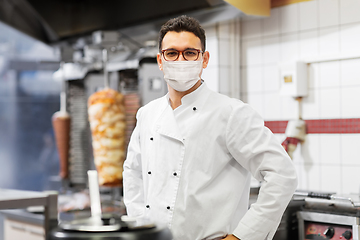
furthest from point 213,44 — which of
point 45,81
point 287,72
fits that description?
point 45,81

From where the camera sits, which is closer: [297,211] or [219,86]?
[297,211]

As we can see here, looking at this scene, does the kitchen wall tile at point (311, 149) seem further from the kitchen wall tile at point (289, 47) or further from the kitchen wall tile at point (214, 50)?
the kitchen wall tile at point (214, 50)

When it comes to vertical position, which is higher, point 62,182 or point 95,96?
point 95,96

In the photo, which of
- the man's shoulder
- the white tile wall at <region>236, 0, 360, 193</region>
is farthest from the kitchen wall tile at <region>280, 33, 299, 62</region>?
the man's shoulder

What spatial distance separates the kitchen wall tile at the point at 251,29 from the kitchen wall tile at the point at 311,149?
823mm

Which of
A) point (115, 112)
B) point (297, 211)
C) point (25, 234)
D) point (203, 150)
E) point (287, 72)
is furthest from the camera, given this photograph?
point (115, 112)

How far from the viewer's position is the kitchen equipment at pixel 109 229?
76 centimetres

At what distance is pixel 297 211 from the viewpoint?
2.52 m

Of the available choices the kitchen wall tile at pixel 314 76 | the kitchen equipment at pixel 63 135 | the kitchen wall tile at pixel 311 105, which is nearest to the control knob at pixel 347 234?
the kitchen wall tile at pixel 311 105

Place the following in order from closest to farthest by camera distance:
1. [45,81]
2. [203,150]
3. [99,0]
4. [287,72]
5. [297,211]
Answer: [203,150] → [297,211] → [287,72] → [99,0] → [45,81]

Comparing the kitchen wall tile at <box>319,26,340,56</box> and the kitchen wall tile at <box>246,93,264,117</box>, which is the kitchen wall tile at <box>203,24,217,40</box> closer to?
the kitchen wall tile at <box>246,93,264,117</box>

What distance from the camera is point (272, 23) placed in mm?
3127

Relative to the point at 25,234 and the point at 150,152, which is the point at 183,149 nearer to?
the point at 150,152

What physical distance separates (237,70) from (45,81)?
216 cm
